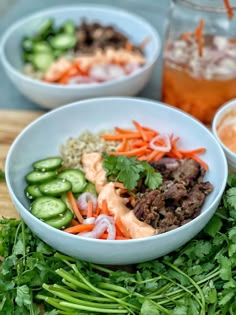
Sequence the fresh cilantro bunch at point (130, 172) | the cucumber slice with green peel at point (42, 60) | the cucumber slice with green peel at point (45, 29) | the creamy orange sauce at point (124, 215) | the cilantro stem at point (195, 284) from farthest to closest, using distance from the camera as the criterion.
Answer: the cucumber slice with green peel at point (45, 29) → the cucumber slice with green peel at point (42, 60) → the fresh cilantro bunch at point (130, 172) → the creamy orange sauce at point (124, 215) → the cilantro stem at point (195, 284)

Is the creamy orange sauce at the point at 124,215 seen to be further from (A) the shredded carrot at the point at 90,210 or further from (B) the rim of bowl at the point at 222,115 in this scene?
(B) the rim of bowl at the point at 222,115

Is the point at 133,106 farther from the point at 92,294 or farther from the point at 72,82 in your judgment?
the point at 92,294

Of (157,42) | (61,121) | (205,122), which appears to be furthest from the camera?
(157,42)

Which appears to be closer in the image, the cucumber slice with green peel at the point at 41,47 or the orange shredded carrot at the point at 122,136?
the orange shredded carrot at the point at 122,136

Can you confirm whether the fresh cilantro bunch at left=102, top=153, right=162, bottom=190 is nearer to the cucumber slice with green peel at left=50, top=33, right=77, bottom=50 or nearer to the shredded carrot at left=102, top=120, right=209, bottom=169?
the shredded carrot at left=102, top=120, right=209, bottom=169

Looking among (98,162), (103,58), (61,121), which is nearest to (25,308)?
(98,162)

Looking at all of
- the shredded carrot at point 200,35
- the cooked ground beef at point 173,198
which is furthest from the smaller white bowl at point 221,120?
the shredded carrot at point 200,35
